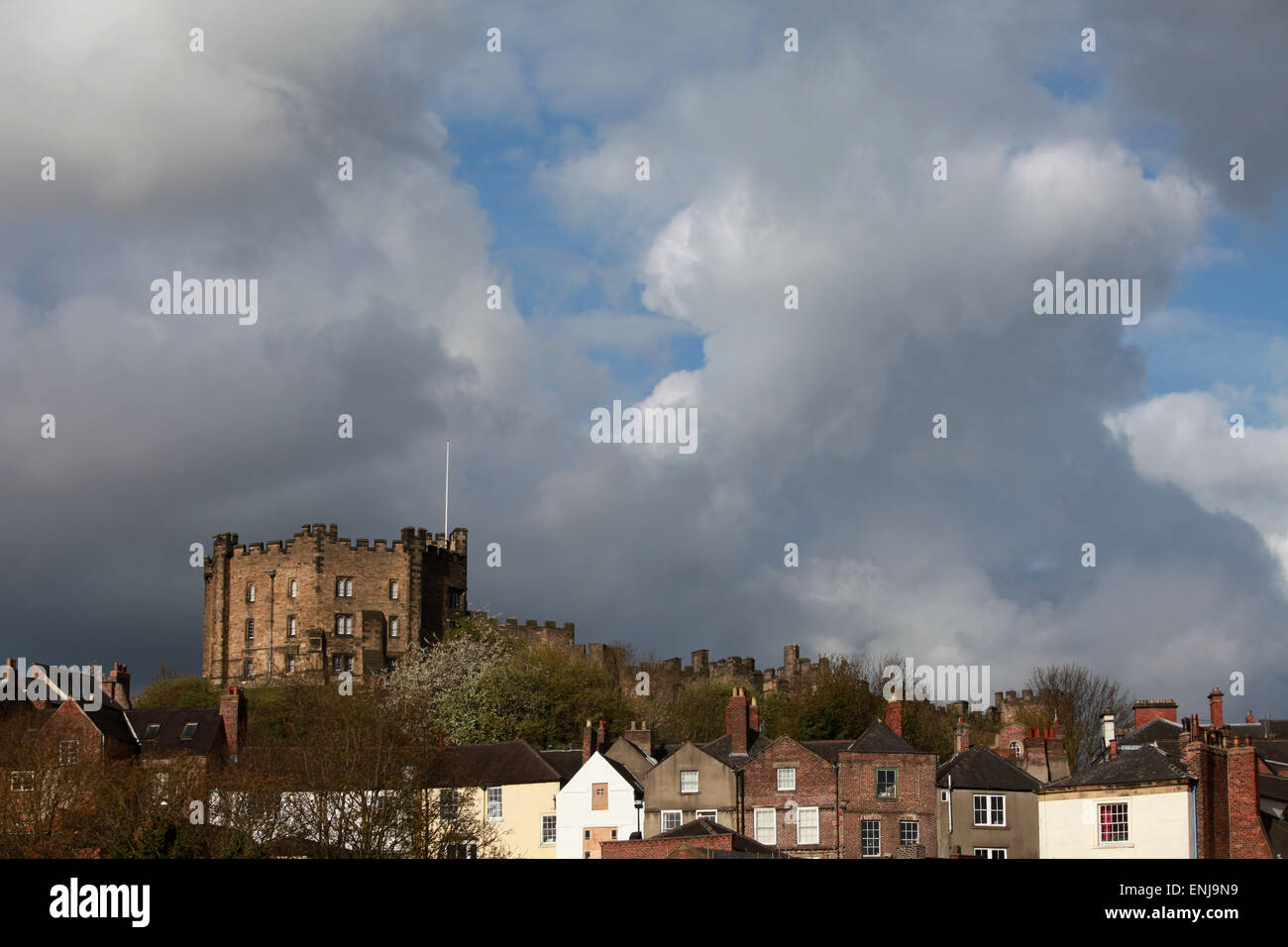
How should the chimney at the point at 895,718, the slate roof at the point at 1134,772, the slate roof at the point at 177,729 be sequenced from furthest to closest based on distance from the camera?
the slate roof at the point at 177,729 < the chimney at the point at 895,718 < the slate roof at the point at 1134,772

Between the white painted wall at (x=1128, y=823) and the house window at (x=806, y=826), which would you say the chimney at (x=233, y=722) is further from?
the white painted wall at (x=1128, y=823)

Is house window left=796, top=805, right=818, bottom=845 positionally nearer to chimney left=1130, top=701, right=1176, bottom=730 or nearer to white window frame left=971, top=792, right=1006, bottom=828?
white window frame left=971, top=792, right=1006, bottom=828

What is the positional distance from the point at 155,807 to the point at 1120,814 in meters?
26.6

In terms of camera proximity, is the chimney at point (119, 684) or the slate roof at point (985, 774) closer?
the slate roof at point (985, 774)

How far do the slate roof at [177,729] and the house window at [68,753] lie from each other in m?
4.43

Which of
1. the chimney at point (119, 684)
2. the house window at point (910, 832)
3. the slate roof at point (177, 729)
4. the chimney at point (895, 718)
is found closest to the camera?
the house window at point (910, 832)

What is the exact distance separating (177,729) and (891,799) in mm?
29327

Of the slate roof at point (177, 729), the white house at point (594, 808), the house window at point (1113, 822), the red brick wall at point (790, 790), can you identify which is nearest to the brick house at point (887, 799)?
the red brick wall at point (790, 790)

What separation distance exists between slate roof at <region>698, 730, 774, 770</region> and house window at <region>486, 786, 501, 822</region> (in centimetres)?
807

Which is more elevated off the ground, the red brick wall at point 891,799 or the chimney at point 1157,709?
the chimney at point 1157,709

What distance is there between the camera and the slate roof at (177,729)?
59188mm
